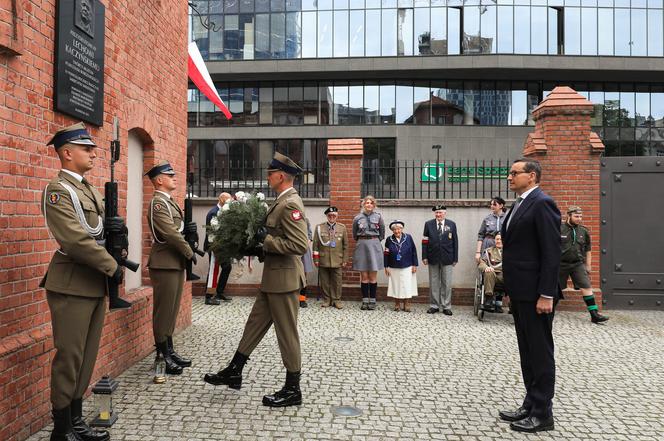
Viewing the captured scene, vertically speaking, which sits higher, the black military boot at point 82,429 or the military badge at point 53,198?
the military badge at point 53,198

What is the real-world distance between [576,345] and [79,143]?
6412 mm

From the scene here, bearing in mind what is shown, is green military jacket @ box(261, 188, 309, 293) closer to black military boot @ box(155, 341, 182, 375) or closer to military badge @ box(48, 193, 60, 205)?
black military boot @ box(155, 341, 182, 375)

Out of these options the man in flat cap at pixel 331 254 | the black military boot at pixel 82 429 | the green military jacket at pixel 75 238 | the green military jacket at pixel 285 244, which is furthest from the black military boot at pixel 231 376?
the man in flat cap at pixel 331 254

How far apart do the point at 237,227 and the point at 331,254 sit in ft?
16.2

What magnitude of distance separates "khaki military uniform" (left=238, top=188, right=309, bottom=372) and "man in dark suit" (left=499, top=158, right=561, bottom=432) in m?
1.79

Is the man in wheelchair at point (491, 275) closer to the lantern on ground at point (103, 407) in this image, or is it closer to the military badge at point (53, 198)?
the lantern on ground at point (103, 407)

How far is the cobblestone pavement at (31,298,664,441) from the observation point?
3969 millimetres

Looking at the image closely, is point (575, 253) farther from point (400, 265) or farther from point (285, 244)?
point (285, 244)

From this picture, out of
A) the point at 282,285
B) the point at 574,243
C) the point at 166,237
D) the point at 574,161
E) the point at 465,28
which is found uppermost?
the point at 465,28

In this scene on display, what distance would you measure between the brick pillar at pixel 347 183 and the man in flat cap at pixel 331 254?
623 mm

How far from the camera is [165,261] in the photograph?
520 cm

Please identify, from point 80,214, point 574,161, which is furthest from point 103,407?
point 574,161

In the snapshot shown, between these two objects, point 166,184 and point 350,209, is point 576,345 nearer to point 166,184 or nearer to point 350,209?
point 350,209

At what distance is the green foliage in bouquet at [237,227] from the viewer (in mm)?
4578
